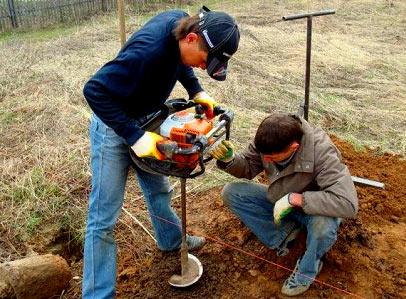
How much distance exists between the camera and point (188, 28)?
6.83 ft

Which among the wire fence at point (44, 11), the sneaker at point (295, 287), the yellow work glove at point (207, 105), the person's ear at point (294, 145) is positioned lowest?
the sneaker at point (295, 287)

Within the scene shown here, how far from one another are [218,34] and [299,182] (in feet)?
3.09

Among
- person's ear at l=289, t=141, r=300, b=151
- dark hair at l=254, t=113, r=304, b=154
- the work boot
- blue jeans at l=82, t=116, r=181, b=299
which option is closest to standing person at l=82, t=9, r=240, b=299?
blue jeans at l=82, t=116, r=181, b=299

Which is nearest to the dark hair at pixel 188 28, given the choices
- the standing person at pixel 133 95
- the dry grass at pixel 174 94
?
the standing person at pixel 133 95

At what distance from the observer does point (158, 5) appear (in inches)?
445

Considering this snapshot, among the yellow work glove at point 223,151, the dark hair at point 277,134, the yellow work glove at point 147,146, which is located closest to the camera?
the yellow work glove at point 147,146

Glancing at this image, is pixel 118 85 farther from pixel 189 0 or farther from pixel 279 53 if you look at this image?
pixel 189 0

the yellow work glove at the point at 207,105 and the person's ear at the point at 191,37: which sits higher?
the person's ear at the point at 191,37

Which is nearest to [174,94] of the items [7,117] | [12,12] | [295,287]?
[7,117]

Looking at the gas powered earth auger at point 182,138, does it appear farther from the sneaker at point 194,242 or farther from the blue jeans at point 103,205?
the sneaker at point 194,242

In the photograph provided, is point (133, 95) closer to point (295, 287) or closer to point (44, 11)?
point (295, 287)

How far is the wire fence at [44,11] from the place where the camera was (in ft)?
31.6

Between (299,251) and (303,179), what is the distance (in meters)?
0.61

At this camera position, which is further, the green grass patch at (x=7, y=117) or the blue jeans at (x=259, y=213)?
the green grass patch at (x=7, y=117)
